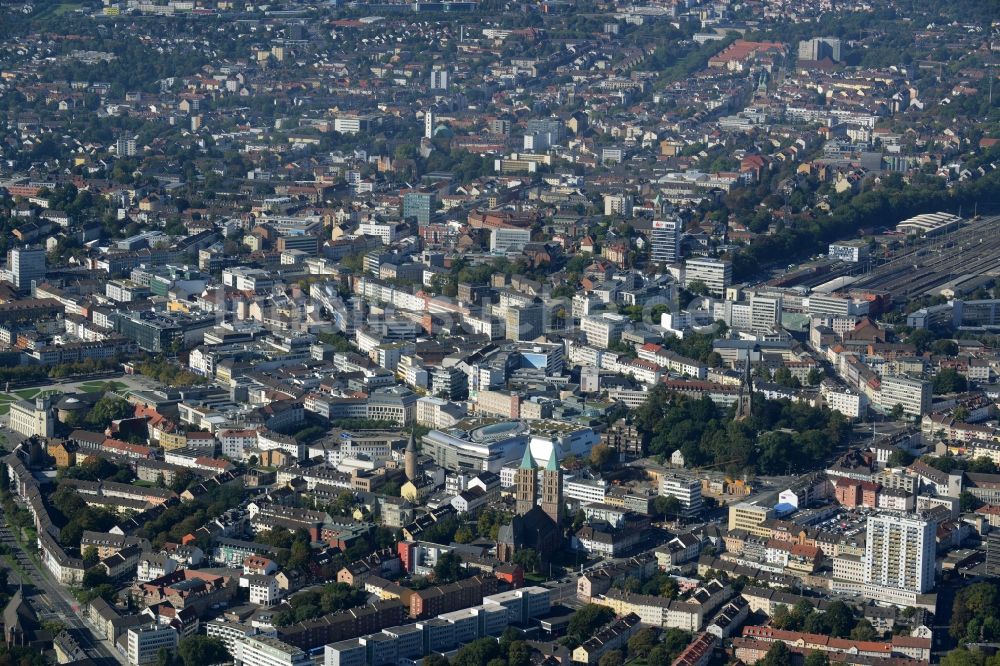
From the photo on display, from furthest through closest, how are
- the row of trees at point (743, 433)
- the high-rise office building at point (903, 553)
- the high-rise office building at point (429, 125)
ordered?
the high-rise office building at point (429, 125) < the row of trees at point (743, 433) < the high-rise office building at point (903, 553)

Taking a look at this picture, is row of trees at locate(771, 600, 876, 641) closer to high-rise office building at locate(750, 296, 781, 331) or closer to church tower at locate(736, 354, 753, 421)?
church tower at locate(736, 354, 753, 421)

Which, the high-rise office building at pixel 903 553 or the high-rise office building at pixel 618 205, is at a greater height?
the high-rise office building at pixel 903 553

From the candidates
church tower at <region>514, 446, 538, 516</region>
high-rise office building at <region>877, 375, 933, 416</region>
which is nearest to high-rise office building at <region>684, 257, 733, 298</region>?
high-rise office building at <region>877, 375, 933, 416</region>

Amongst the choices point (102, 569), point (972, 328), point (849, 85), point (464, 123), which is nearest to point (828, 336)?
point (972, 328)

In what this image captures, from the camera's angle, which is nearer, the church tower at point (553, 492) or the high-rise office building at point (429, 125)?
the church tower at point (553, 492)

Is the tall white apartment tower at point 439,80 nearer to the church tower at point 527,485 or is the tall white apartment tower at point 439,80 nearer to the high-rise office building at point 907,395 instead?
the high-rise office building at point 907,395

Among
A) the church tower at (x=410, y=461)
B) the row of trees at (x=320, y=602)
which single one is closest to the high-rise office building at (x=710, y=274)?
the church tower at (x=410, y=461)

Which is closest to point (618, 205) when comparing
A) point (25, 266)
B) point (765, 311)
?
point (765, 311)

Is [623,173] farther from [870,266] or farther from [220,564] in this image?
[220,564]
